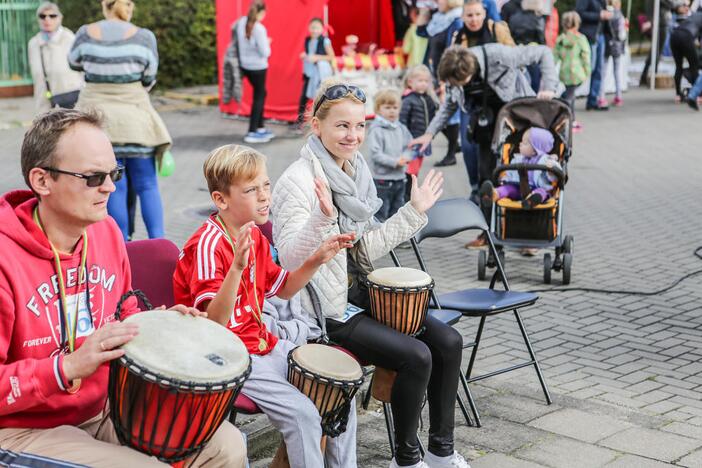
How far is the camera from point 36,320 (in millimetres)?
3000

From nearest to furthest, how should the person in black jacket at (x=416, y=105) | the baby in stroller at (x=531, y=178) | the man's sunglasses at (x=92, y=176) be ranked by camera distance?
the man's sunglasses at (x=92, y=176) → the baby in stroller at (x=531, y=178) → the person in black jacket at (x=416, y=105)

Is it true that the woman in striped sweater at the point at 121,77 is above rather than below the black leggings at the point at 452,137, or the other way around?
above

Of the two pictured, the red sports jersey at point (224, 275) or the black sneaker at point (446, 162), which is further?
the black sneaker at point (446, 162)

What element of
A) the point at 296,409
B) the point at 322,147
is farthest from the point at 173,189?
the point at 296,409

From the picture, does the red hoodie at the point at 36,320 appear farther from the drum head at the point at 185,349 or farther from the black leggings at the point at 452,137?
the black leggings at the point at 452,137

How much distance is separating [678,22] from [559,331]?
12959 millimetres

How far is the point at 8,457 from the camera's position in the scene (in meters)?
2.90

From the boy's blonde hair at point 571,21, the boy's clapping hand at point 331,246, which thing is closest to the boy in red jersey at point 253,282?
the boy's clapping hand at point 331,246

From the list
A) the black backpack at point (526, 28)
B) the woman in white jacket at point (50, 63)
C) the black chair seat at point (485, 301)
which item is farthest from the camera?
the black backpack at point (526, 28)

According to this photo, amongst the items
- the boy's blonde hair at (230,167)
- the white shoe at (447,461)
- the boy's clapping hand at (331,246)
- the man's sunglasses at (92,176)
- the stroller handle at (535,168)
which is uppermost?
the man's sunglasses at (92,176)

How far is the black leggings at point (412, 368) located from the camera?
13.6ft

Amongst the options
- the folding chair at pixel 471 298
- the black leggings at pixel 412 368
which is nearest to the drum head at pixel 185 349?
the black leggings at pixel 412 368

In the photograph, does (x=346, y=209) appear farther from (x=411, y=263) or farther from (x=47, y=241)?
(x=411, y=263)

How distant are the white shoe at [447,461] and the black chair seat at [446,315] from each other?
24.7 inches
